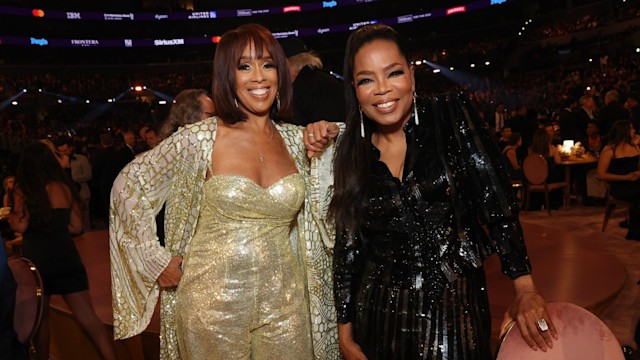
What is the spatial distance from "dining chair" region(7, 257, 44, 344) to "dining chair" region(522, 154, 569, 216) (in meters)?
6.58

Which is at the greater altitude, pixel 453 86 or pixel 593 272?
pixel 453 86

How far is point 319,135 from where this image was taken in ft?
6.49

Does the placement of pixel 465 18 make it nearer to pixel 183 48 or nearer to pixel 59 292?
pixel 183 48

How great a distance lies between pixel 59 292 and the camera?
12.2ft

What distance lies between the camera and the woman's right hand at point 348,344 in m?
1.74

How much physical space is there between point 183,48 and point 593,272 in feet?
94.0

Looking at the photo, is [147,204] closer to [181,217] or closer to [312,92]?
[181,217]

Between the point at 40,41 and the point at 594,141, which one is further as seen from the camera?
the point at 40,41

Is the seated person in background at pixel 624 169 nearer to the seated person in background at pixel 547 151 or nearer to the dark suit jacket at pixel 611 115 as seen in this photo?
the seated person in background at pixel 547 151

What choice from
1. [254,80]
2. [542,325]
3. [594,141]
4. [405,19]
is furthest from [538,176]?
[405,19]

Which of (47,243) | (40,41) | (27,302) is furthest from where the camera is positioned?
(40,41)

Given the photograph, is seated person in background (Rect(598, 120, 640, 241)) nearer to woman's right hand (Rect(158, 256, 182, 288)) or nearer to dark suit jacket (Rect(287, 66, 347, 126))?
dark suit jacket (Rect(287, 66, 347, 126))

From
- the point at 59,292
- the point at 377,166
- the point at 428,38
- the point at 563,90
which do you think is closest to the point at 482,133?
the point at 377,166

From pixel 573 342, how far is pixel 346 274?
2.19 ft
